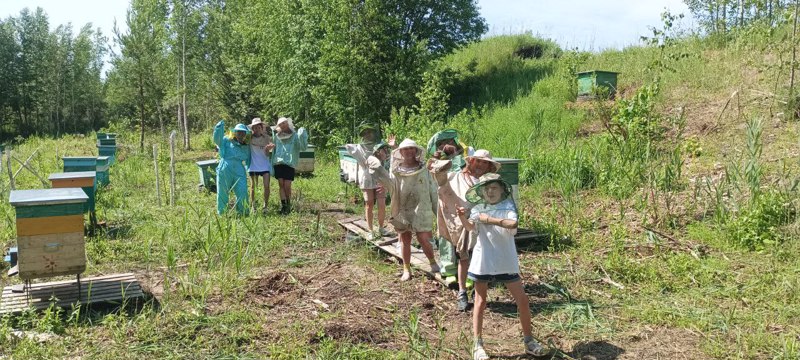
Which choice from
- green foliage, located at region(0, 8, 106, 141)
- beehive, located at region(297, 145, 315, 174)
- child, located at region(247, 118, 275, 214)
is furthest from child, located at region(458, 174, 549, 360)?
green foliage, located at region(0, 8, 106, 141)

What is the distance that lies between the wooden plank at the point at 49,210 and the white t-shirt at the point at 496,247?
3411 mm

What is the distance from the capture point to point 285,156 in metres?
9.27

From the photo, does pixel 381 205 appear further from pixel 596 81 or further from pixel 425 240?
pixel 596 81

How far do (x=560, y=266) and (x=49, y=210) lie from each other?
501 centimetres

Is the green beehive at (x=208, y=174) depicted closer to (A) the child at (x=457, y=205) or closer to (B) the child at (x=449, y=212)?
(B) the child at (x=449, y=212)

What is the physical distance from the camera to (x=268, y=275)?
613 cm

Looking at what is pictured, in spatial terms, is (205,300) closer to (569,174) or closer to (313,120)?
(569,174)

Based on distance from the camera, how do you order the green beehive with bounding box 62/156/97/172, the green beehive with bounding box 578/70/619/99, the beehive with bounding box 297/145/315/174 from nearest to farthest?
the green beehive with bounding box 62/156/97/172 < the green beehive with bounding box 578/70/619/99 < the beehive with bounding box 297/145/315/174

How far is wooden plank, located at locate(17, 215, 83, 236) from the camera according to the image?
473 centimetres

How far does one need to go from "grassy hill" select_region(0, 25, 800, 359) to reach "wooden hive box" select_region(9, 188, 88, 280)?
42 cm

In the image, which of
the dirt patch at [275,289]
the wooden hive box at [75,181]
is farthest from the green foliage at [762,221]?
the wooden hive box at [75,181]

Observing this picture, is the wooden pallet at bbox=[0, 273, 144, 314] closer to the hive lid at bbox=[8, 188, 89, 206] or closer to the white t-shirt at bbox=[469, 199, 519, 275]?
the hive lid at bbox=[8, 188, 89, 206]

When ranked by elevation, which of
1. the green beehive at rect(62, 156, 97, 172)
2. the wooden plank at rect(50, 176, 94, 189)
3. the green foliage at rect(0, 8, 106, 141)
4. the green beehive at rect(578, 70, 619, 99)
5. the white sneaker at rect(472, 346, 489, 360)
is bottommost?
the white sneaker at rect(472, 346, 489, 360)

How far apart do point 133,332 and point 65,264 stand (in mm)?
951
